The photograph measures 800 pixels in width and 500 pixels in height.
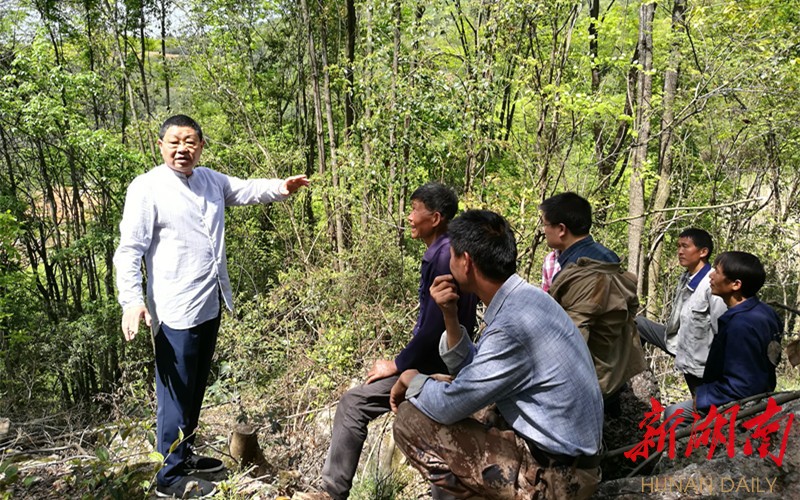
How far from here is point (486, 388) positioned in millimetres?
2080

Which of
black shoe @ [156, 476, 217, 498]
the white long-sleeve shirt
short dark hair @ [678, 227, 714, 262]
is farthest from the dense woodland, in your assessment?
short dark hair @ [678, 227, 714, 262]

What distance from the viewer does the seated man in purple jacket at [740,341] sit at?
10.4ft

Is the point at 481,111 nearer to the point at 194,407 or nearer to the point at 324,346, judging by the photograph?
the point at 324,346

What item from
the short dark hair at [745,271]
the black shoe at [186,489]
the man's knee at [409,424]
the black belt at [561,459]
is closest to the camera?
the black belt at [561,459]

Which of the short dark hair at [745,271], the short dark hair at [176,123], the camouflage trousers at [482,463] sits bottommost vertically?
the camouflage trousers at [482,463]

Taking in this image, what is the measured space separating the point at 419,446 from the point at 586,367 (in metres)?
0.84

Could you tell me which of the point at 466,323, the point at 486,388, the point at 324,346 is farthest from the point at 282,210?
the point at 486,388

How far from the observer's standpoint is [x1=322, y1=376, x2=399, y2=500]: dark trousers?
2.80 meters

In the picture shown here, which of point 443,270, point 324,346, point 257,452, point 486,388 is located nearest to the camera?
point 486,388

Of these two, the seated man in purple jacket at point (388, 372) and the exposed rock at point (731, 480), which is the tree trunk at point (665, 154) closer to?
the exposed rock at point (731, 480)

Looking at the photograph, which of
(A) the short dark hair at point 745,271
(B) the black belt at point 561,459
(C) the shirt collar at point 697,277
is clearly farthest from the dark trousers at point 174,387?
(C) the shirt collar at point 697,277

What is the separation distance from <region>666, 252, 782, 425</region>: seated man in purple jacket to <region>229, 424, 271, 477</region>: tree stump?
299 centimetres

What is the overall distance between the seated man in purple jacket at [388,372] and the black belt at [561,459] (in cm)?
82

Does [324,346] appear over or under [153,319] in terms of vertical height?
under
